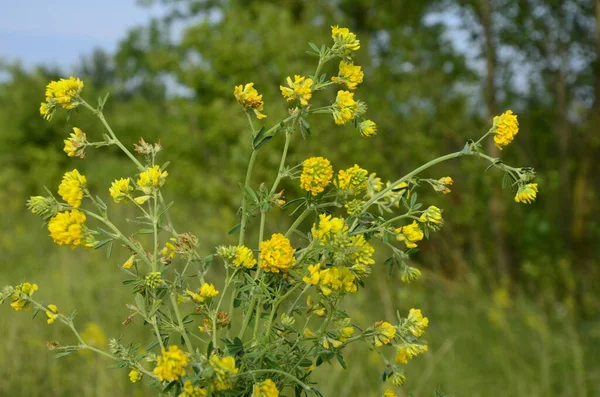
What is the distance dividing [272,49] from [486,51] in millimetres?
1662

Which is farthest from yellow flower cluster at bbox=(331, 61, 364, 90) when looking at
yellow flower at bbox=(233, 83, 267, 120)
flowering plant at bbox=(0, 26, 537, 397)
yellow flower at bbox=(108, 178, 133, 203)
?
yellow flower at bbox=(108, 178, 133, 203)

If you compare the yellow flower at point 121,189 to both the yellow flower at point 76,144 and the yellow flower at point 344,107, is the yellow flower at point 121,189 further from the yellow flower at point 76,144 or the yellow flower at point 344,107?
the yellow flower at point 344,107

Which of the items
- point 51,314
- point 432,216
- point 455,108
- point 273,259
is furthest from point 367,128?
point 455,108

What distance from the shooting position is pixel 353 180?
41.9 inches

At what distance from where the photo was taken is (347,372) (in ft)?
12.0

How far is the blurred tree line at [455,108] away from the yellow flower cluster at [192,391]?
13.4 ft

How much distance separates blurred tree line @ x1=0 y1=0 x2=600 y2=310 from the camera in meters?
5.45

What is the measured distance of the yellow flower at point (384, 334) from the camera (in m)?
1.03

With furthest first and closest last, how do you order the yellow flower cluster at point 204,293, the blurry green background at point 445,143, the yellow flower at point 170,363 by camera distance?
the blurry green background at point 445,143 → the yellow flower cluster at point 204,293 → the yellow flower at point 170,363

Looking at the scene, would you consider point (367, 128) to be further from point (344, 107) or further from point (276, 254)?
point (276, 254)

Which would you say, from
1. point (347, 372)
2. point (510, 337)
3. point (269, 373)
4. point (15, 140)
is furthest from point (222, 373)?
point (15, 140)

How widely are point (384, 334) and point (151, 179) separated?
41 cm

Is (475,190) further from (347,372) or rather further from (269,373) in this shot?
(269,373)

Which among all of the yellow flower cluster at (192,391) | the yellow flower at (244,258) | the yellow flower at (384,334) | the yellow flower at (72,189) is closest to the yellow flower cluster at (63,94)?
the yellow flower at (72,189)
